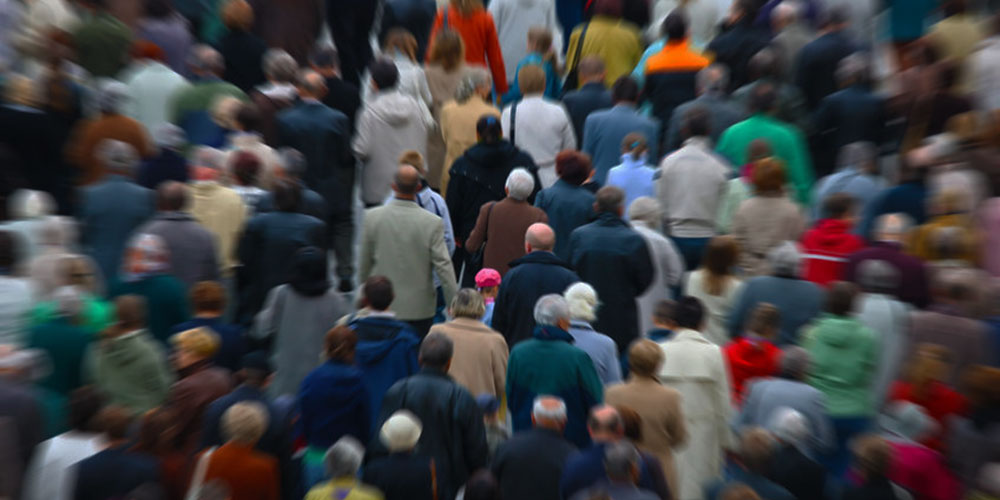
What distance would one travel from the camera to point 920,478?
24.5ft

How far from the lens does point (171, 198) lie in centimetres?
914

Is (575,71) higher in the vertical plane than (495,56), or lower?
lower

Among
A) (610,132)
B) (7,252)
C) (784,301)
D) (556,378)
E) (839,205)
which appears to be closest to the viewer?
(556,378)

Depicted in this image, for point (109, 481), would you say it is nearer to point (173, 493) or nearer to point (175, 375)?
point (173, 493)

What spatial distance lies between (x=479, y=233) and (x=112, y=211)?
2.69 metres

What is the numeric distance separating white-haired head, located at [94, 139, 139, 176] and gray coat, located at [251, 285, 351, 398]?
5.51 ft

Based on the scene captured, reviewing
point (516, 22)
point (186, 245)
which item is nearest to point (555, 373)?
point (186, 245)

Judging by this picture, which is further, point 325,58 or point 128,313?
point 325,58

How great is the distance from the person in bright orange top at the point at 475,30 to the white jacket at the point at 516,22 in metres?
0.61

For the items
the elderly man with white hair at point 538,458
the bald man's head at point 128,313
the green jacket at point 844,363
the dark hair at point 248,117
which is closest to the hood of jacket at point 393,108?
the dark hair at point 248,117

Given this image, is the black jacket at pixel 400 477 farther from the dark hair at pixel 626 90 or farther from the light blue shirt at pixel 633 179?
the dark hair at pixel 626 90

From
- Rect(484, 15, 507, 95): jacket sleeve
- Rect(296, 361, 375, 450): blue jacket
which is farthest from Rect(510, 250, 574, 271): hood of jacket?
Rect(484, 15, 507, 95): jacket sleeve

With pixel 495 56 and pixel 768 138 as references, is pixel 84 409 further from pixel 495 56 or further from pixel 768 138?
pixel 495 56

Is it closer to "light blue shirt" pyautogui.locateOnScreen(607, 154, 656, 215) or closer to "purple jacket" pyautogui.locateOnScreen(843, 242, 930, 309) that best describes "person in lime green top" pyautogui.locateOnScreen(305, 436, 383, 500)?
"purple jacket" pyautogui.locateOnScreen(843, 242, 930, 309)
